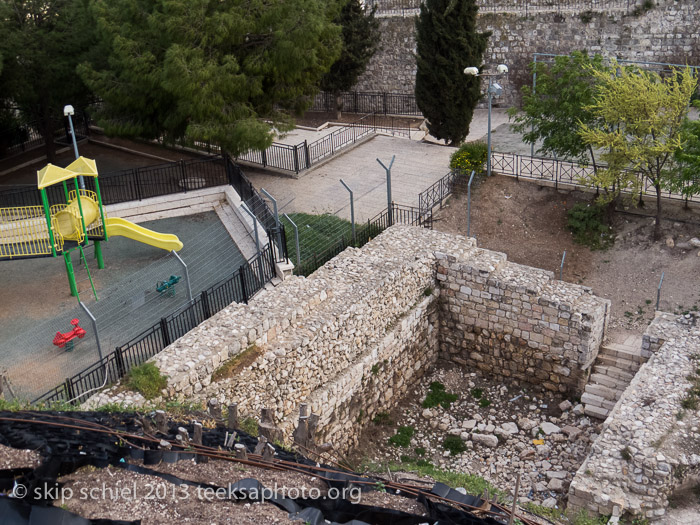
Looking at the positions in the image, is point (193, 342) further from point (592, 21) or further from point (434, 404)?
point (592, 21)

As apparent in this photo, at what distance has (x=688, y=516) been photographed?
12.6 metres

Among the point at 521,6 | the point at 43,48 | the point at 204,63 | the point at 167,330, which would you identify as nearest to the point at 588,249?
the point at 204,63

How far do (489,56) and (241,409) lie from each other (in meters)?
21.4

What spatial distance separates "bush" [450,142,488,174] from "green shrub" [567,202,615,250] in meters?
3.44

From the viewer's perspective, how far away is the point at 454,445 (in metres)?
16.0

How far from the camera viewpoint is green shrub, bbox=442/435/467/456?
15898mm

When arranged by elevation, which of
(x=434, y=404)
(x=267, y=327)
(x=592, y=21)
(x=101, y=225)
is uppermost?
(x=592, y=21)

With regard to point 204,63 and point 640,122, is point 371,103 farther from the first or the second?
point 640,122

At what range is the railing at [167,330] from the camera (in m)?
13.1

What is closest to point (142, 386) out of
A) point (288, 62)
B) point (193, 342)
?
point (193, 342)

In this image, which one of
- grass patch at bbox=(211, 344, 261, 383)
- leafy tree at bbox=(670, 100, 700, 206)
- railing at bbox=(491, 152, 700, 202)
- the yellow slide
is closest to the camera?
grass patch at bbox=(211, 344, 261, 383)

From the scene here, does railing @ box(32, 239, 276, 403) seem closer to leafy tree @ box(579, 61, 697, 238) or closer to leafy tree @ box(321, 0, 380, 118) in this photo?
leafy tree @ box(579, 61, 697, 238)

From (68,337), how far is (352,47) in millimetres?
17930

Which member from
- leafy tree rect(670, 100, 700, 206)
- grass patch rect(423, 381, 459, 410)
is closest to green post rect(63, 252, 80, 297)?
grass patch rect(423, 381, 459, 410)
